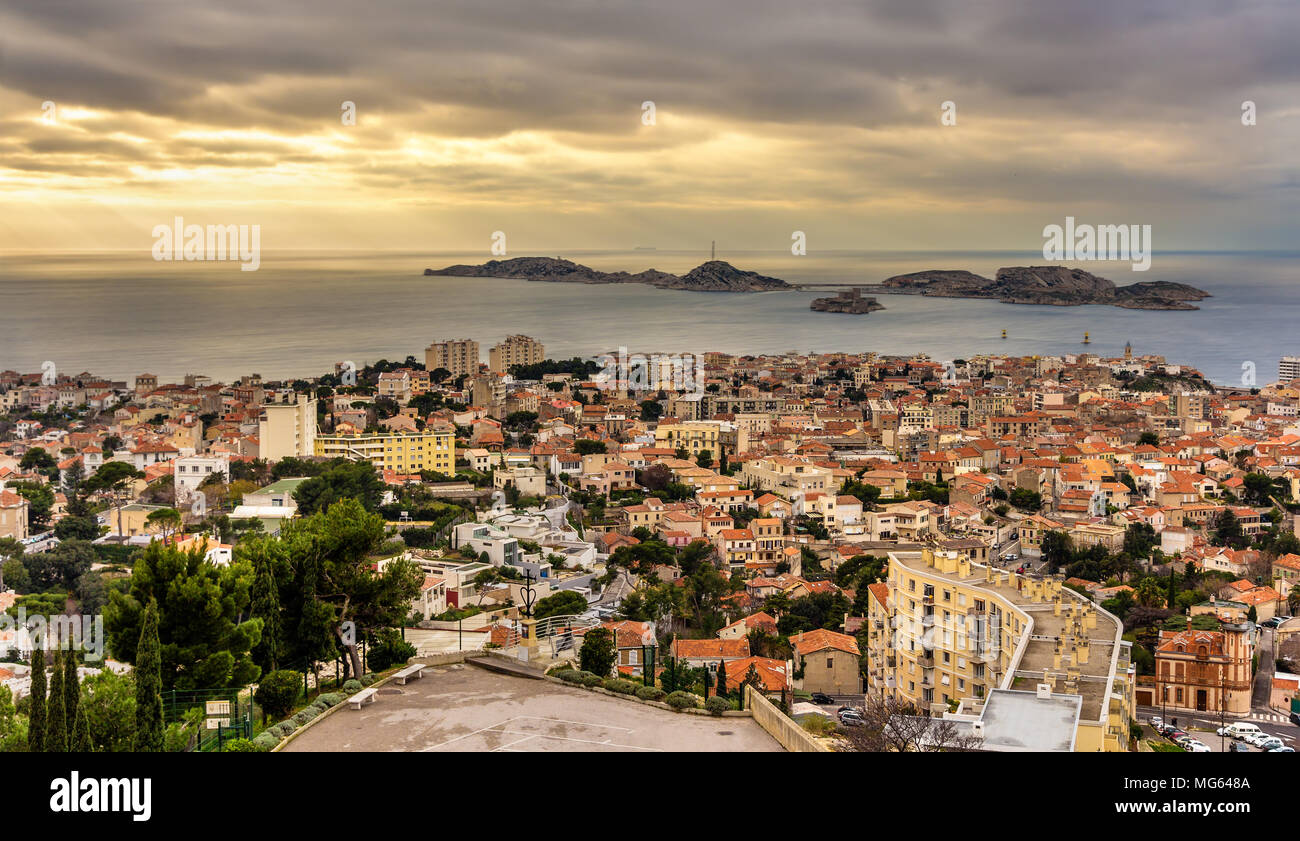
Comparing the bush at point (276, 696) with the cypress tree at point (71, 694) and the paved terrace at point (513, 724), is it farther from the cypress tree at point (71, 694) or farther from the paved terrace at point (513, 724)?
the cypress tree at point (71, 694)

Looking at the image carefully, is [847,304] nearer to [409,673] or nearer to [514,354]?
[514,354]

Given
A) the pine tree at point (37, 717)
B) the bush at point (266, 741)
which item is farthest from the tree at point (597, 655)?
the pine tree at point (37, 717)

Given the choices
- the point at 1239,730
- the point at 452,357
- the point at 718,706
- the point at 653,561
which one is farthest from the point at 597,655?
the point at 452,357

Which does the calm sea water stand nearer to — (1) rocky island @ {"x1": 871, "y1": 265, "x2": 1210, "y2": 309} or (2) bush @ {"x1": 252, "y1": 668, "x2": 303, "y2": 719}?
(1) rocky island @ {"x1": 871, "y1": 265, "x2": 1210, "y2": 309}

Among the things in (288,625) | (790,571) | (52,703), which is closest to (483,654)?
(288,625)

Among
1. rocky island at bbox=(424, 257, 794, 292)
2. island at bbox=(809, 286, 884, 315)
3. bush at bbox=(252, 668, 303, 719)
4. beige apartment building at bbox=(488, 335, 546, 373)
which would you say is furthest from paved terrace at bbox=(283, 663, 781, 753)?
island at bbox=(809, 286, 884, 315)
